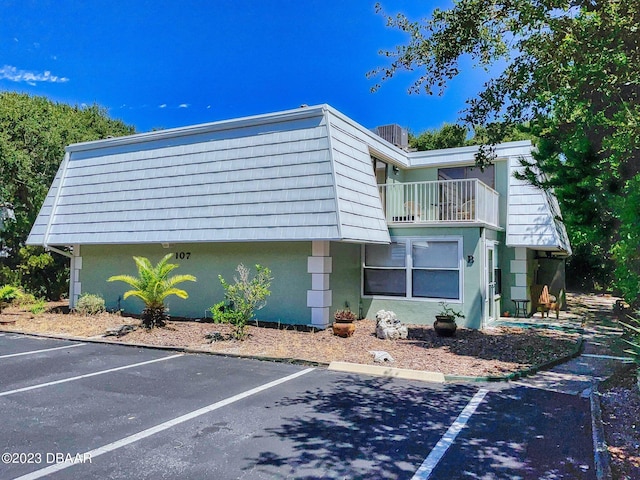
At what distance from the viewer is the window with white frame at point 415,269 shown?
11.7 meters

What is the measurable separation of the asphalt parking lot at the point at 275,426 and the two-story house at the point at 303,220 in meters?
3.94

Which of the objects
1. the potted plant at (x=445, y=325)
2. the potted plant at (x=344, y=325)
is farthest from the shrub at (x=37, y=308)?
the potted plant at (x=445, y=325)

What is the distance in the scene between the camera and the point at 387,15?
23.6 ft

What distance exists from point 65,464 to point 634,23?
8.56m

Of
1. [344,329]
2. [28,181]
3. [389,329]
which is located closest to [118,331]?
[344,329]

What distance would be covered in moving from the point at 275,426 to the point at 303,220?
235 inches

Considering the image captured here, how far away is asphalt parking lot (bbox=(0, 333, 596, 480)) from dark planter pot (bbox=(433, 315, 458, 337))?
3.47 metres

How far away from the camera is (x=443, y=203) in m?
12.6

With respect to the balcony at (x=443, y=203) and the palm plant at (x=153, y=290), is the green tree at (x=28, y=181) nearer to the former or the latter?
the palm plant at (x=153, y=290)

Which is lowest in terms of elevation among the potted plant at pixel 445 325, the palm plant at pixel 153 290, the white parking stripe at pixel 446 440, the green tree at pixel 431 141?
the white parking stripe at pixel 446 440

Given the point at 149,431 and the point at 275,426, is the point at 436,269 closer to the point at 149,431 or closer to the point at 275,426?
the point at 275,426

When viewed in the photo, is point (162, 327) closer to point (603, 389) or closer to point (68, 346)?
point (68, 346)

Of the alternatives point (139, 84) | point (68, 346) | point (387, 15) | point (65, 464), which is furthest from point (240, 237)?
point (139, 84)

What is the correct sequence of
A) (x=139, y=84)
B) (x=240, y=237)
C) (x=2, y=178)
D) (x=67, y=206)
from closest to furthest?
1. (x=240, y=237)
2. (x=67, y=206)
3. (x=2, y=178)
4. (x=139, y=84)
